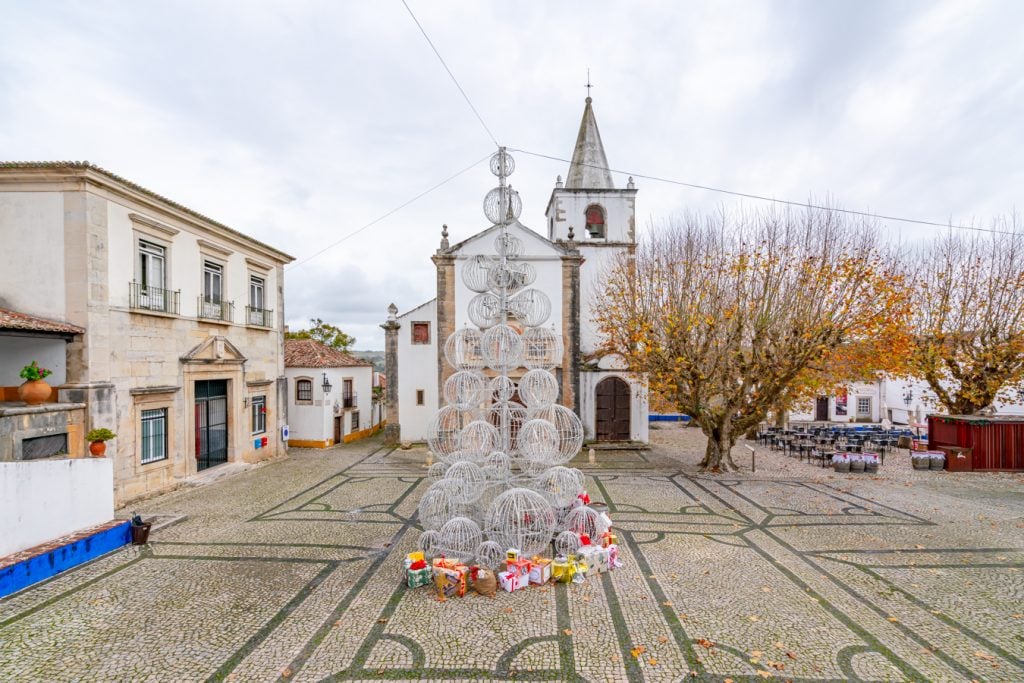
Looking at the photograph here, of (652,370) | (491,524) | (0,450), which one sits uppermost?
(652,370)

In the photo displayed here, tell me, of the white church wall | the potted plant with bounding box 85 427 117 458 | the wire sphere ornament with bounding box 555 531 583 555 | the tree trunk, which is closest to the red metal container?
the tree trunk

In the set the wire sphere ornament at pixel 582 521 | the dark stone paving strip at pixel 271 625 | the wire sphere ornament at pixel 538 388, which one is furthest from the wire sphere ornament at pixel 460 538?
the wire sphere ornament at pixel 538 388

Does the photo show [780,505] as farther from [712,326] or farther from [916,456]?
[916,456]

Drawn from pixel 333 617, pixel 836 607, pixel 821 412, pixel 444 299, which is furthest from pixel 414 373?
pixel 821 412

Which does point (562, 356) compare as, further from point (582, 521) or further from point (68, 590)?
point (68, 590)

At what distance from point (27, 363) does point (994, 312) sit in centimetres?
3028

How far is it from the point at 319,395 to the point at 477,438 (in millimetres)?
14969

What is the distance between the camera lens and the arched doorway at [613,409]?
21594 mm

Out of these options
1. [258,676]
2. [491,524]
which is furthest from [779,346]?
[258,676]

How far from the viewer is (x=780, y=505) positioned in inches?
490

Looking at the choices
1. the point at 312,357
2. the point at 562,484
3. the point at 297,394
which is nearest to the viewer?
the point at 562,484

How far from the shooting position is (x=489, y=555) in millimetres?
8023

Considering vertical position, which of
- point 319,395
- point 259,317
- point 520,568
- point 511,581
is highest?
point 259,317

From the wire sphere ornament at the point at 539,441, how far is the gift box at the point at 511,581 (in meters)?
1.93
